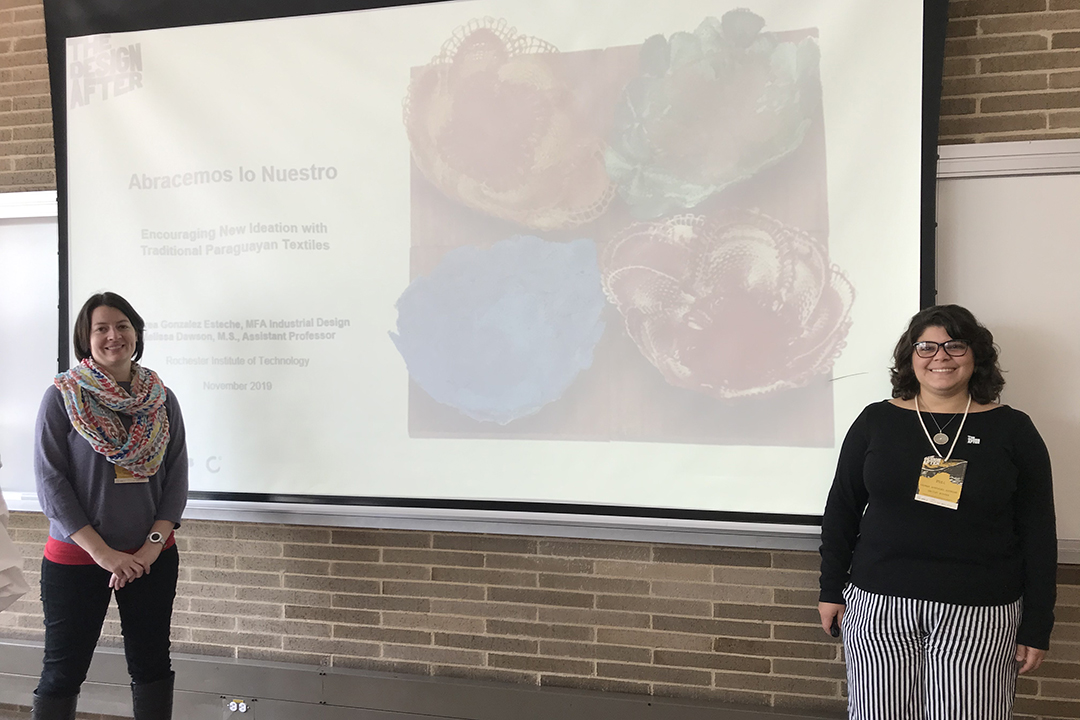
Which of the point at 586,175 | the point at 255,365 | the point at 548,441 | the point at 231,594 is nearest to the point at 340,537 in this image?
the point at 231,594

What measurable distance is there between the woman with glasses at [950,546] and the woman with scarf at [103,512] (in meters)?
2.11

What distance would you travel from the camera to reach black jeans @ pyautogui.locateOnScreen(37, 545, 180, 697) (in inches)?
82.1

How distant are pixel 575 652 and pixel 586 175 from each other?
164 cm

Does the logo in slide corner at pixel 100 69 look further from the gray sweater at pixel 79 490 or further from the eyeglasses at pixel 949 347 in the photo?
the eyeglasses at pixel 949 347

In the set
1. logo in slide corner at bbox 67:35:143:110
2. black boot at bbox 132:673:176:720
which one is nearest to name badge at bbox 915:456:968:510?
black boot at bbox 132:673:176:720

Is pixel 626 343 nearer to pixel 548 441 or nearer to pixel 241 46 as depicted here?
pixel 548 441

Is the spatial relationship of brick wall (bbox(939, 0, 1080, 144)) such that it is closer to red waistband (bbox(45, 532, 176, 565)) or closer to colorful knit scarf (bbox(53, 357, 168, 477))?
colorful knit scarf (bbox(53, 357, 168, 477))

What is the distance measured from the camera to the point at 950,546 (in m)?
1.70

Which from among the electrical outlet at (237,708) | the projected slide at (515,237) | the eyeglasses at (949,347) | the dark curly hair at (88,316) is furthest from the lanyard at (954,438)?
the electrical outlet at (237,708)

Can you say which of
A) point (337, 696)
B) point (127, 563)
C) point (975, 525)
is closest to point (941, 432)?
point (975, 525)

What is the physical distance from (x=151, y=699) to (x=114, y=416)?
93 cm

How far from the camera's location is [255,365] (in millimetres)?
2518

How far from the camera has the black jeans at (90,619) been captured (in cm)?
209

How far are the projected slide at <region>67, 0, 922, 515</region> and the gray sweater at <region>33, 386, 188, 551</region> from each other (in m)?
0.43
